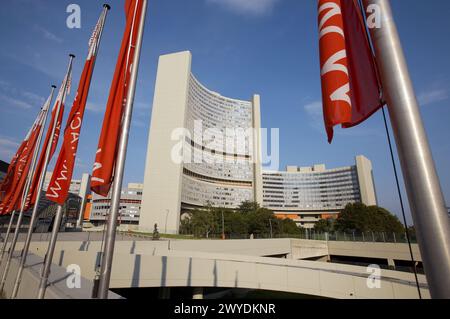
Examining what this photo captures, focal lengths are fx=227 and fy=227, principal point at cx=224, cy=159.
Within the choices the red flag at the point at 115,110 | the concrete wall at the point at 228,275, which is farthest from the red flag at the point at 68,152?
the concrete wall at the point at 228,275

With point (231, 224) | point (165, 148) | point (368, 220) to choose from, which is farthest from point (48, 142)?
point (368, 220)

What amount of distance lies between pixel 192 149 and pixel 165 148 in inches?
473

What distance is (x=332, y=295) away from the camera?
1163 centimetres

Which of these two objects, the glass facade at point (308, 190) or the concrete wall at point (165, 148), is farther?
the glass facade at point (308, 190)

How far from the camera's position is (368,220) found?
49.3m

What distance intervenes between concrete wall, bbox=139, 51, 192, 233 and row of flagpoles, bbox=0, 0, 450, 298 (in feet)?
169

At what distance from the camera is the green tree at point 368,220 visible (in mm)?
48719

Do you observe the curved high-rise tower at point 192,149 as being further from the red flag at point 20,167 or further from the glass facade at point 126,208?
the red flag at point 20,167

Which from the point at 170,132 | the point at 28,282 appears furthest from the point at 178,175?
the point at 28,282

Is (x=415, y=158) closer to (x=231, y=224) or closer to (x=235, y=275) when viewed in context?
(x=235, y=275)

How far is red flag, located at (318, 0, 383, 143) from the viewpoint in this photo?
2477 mm

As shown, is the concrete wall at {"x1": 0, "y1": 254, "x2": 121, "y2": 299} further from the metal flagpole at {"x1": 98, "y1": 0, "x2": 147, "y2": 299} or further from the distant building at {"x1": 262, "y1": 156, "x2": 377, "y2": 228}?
the distant building at {"x1": 262, "y1": 156, "x2": 377, "y2": 228}

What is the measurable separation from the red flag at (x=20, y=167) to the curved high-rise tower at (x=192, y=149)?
1758 inches

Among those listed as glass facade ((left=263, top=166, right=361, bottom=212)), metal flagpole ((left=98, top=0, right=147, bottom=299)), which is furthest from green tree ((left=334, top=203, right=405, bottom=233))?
metal flagpole ((left=98, top=0, right=147, bottom=299))
